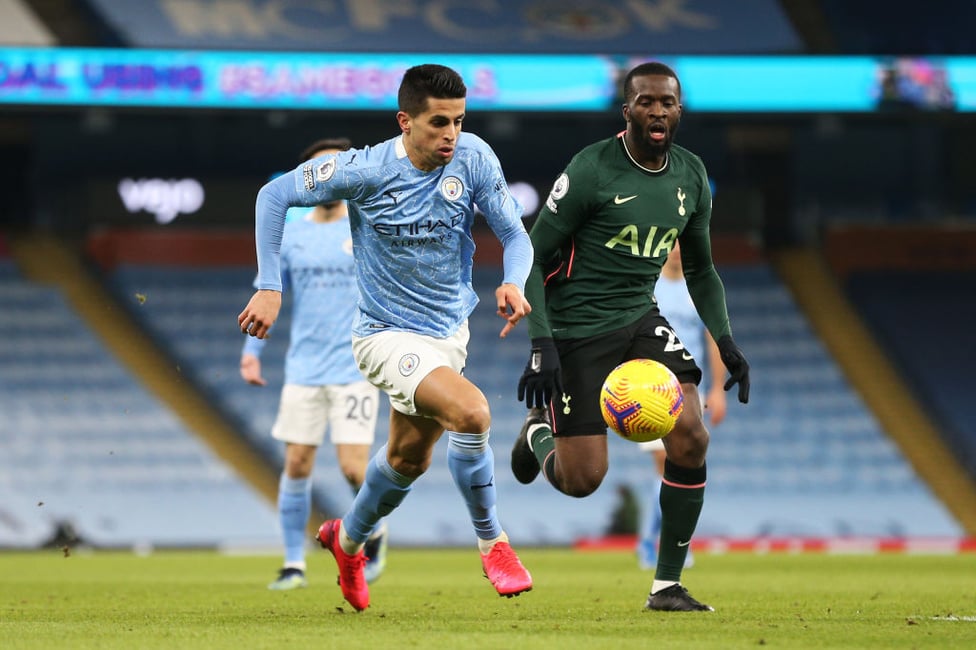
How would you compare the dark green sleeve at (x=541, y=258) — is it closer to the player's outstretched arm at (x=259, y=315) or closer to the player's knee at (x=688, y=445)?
the player's knee at (x=688, y=445)

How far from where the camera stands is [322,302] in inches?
383

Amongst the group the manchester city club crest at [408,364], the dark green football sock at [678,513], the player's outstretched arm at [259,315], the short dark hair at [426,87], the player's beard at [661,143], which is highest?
the player's beard at [661,143]

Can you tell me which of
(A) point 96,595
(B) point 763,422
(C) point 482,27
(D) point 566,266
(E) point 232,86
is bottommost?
(A) point 96,595

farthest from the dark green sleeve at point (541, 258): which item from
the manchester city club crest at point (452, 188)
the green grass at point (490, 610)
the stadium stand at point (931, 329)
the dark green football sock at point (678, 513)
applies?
the stadium stand at point (931, 329)

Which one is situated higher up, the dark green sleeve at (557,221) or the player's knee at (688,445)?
the dark green sleeve at (557,221)

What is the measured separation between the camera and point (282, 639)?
18.3 ft

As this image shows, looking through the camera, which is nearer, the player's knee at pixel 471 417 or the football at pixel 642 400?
the player's knee at pixel 471 417

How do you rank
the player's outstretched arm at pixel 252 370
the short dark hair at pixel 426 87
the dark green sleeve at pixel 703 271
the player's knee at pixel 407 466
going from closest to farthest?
the short dark hair at pixel 426 87, the player's knee at pixel 407 466, the dark green sleeve at pixel 703 271, the player's outstretched arm at pixel 252 370

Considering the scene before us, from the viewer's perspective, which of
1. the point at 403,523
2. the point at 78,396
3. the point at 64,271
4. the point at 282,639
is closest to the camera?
the point at 282,639

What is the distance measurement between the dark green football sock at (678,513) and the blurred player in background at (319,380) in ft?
9.64

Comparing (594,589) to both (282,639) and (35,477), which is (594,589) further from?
(35,477)

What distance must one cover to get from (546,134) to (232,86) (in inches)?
287

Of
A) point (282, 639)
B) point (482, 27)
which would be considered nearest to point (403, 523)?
point (482, 27)

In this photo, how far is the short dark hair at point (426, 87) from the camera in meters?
6.46
